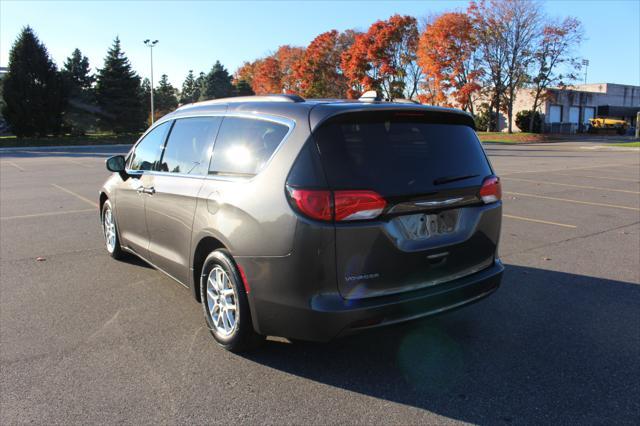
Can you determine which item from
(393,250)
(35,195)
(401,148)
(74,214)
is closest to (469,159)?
(401,148)

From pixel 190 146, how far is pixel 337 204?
72.6 inches

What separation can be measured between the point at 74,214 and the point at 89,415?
23.3 feet

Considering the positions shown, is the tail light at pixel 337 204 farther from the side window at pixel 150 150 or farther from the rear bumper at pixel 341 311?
the side window at pixel 150 150

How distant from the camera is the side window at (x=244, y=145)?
346 centimetres

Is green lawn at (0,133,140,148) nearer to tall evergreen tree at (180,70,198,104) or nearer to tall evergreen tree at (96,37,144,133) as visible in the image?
tall evergreen tree at (96,37,144,133)

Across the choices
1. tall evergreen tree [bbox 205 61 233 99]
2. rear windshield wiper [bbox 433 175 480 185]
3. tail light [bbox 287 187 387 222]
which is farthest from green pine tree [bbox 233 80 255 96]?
tail light [bbox 287 187 387 222]

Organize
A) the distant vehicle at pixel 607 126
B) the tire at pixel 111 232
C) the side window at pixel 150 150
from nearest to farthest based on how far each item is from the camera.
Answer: the side window at pixel 150 150, the tire at pixel 111 232, the distant vehicle at pixel 607 126

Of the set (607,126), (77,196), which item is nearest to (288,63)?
(607,126)

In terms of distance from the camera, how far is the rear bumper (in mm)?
3086

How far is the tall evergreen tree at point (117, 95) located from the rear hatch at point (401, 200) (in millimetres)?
50907

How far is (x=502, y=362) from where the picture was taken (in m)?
3.61

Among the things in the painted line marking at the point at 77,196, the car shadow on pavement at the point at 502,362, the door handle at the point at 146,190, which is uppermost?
the door handle at the point at 146,190

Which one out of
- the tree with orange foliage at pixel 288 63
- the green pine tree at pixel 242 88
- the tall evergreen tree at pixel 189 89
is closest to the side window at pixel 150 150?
the tree with orange foliage at pixel 288 63

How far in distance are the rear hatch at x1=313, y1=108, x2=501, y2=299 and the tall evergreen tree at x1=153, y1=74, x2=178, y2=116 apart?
7199 centimetres
